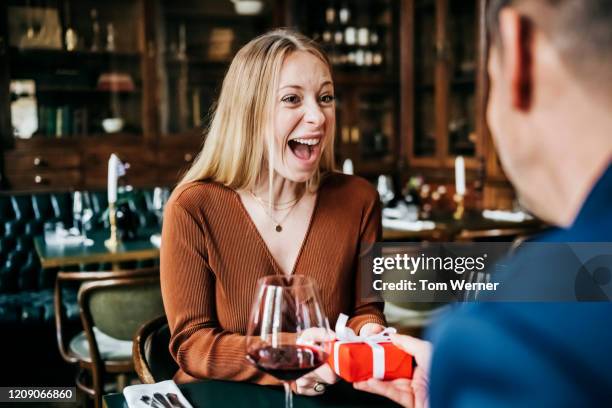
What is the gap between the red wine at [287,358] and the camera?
0.82 meters

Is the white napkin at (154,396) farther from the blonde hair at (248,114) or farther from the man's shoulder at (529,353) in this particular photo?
the man's shoulder at (529,353)

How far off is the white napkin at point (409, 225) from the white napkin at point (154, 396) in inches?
85.5

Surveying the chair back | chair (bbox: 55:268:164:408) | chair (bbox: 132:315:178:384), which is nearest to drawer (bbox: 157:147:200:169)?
chair (bbox: 55:268:164:408)

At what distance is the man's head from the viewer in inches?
14.9

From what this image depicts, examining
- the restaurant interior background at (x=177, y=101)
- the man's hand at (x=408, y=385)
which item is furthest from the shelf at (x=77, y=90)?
the man's hand at (x=408, y=385)

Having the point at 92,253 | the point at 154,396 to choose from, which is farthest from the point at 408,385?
the point at 92,253

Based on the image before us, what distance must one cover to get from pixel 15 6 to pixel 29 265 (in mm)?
1763

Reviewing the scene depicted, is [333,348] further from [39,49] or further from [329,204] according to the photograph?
[39,49]

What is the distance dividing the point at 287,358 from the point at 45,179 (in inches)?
148

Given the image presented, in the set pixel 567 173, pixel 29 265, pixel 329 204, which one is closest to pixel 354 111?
pixel 29 265

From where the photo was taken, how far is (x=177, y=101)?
4656 mm

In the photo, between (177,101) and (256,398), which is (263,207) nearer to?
(256,398)

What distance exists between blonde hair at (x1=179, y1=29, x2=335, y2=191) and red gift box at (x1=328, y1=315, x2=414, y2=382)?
2.02 feet

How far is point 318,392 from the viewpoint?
40.6 inches
